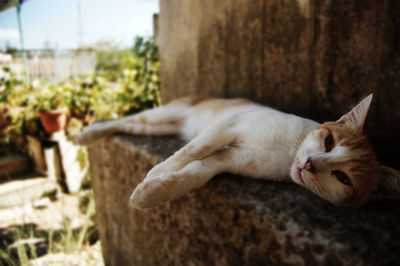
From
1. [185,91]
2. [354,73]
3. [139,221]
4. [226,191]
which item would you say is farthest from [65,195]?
[354,73]

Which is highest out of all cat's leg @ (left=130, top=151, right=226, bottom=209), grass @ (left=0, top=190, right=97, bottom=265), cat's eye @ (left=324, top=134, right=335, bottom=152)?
cat's eye @ (left=324, top=134, right=335, bottom=152)

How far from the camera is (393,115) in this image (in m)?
1.19

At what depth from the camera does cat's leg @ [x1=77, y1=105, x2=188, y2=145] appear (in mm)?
1915

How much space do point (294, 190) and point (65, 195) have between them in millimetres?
4189

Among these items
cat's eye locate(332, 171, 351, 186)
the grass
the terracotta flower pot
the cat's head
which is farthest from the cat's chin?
the terracotta flower pot

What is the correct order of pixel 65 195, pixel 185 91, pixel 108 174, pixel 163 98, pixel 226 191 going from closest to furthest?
pixel 226 191 → pixel 108 174 → pixel 185 91 → pixel 163 98 → pixel 65 195

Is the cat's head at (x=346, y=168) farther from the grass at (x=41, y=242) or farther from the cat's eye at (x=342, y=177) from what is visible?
the grass at (x=41, y=242)

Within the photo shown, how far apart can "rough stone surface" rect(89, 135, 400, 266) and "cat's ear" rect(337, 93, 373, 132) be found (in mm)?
284

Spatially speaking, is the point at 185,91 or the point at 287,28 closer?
the point at 287,28

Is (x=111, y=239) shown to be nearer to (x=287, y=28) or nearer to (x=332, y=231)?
(x=332, y=231)

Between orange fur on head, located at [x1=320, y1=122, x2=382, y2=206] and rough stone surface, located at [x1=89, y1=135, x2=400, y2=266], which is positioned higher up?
orange fur on head, located at [x1=320, y1=122, x2=382, y2=206]

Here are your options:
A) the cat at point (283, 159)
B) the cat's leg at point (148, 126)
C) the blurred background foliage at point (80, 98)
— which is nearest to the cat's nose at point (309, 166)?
the cat at point (283, 159)

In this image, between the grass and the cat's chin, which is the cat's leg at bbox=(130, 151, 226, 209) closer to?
the cat's chin

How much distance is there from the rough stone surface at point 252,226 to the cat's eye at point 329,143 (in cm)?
18
